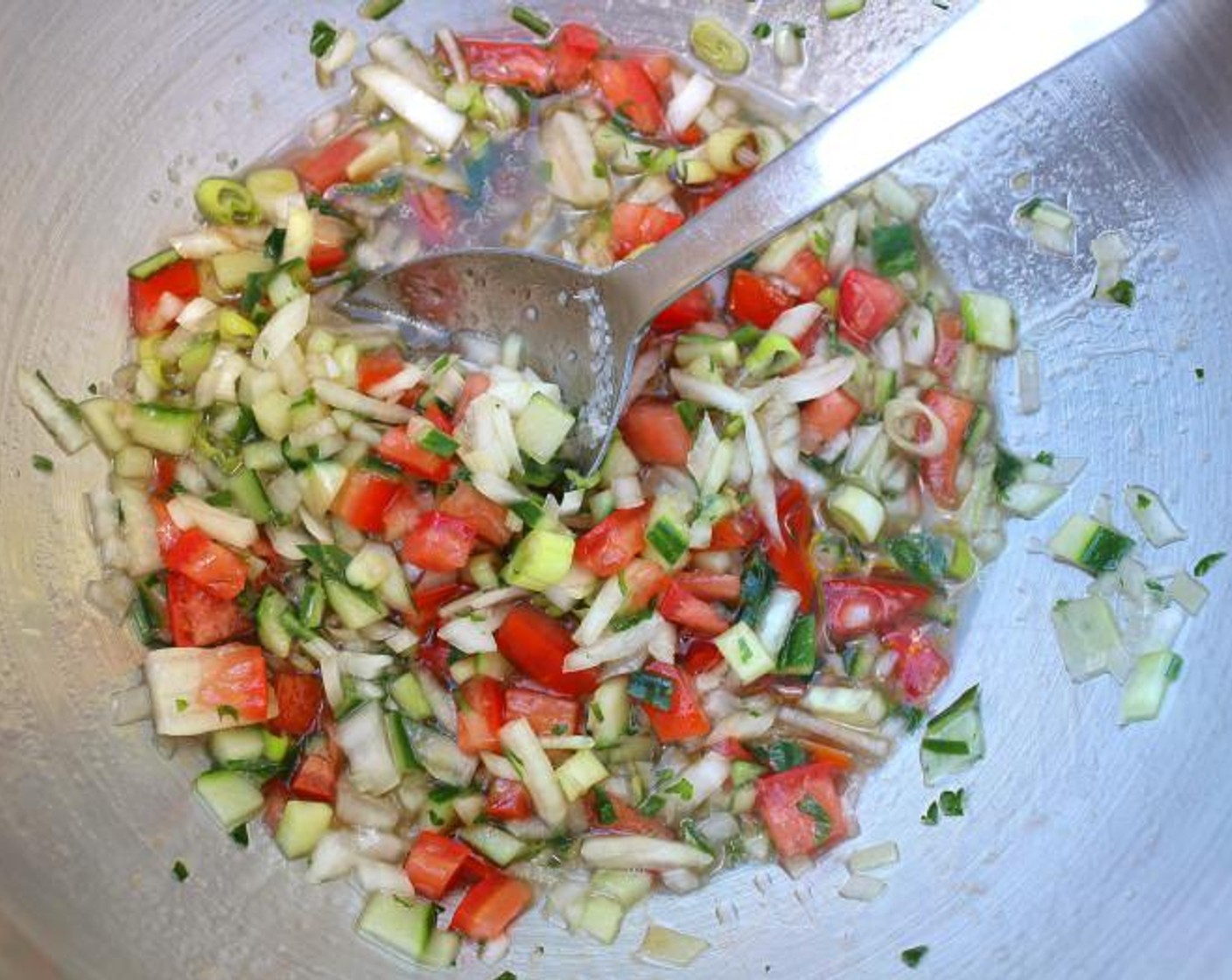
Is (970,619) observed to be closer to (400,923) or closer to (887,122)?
(887,122)

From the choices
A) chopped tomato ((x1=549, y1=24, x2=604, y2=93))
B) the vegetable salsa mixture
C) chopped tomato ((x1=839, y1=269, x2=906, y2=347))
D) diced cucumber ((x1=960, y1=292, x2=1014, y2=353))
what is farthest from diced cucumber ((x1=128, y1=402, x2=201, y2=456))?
diced cucumber ((x1=960, y1=292, x2=1014, y2=353))

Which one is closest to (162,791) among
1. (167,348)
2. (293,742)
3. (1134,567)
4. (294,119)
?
(293,742)

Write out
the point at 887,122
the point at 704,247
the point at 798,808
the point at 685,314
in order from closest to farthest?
the point at 887,122, the point at 704,247, the point at 798,808, the point at 685,314

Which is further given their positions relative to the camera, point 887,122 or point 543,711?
point 543,711

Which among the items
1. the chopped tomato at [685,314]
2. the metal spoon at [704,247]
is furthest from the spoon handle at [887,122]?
the chopped tomato at [685,314]

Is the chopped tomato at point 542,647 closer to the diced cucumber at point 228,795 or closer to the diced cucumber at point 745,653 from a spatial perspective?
the diced cucumber at point 745,653

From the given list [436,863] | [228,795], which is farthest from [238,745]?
[436,863]

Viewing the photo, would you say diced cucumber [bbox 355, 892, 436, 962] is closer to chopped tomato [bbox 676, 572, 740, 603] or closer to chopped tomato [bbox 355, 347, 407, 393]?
chopped tomato [bbox 676, 572, 740, 603]
